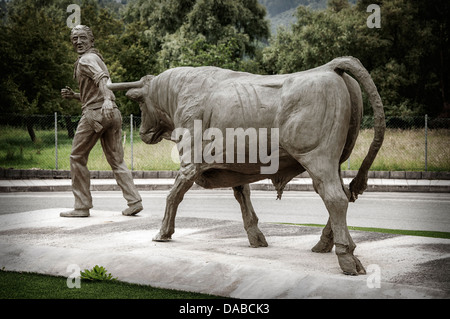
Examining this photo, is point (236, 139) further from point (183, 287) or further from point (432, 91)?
point (432, 91)

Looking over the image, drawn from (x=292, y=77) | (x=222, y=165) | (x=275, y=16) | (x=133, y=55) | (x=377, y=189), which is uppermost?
(x=275, y=16)

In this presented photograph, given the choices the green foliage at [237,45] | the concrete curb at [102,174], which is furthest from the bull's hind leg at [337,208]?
the green foliage at [237,45]

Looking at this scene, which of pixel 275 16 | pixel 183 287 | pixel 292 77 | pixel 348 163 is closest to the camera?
pixel 183 287

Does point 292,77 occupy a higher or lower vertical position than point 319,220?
higher

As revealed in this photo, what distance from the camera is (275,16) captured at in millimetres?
84562

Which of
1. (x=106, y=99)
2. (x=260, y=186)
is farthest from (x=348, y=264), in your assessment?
(x=260, y=186)

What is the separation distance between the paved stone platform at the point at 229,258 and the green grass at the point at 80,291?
0.33ft

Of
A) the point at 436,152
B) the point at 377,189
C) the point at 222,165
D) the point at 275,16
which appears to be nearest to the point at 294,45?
the point at 436,152

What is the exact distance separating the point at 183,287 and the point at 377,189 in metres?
10.7

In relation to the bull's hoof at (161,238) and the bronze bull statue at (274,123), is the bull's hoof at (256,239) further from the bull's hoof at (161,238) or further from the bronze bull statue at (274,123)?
the bull's hoof at (161,238)

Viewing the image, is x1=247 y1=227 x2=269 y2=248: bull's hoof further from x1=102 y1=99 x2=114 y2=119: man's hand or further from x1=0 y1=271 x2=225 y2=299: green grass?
x1=102 y1=99 x2=114 y2=119: man's hand

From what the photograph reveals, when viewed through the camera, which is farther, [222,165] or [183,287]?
[222,165]

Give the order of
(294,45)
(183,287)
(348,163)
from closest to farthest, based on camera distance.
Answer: (183,287) < (348,163) < (294,45)

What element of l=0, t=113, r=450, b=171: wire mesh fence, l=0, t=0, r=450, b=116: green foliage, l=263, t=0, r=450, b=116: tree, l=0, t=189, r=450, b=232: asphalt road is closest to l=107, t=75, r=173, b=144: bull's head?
l=0, t=189, r=450, b=232: asphalt road
